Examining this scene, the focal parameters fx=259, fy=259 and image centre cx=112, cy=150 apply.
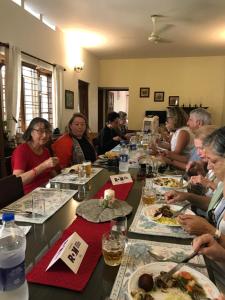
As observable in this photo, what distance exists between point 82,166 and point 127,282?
1300mm

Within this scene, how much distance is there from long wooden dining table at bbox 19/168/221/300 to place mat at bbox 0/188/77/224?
28 millimetres

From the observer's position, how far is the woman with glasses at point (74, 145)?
269 centimetres

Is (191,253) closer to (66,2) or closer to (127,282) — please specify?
(127,282)

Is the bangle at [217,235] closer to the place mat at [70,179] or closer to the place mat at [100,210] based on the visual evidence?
the place mat at [100,210]

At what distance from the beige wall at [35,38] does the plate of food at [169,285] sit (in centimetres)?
360

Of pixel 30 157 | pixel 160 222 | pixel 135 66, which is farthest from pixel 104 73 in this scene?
pixel 160 222

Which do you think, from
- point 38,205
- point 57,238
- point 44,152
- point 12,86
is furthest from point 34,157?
point 12,86

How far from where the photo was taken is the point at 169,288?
2.63 ft

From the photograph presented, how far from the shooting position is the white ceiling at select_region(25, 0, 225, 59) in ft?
12.4

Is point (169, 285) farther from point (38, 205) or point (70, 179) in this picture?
point (70, 179)

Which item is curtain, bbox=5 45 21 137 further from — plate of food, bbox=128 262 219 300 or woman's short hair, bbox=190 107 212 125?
plate of food, bbox=128 262 219 300

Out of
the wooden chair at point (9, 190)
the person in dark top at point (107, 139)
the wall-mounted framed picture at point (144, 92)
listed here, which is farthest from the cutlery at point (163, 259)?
the wall-mounted framed picture at point (144, 92)

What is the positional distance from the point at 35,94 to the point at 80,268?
14.0 ft

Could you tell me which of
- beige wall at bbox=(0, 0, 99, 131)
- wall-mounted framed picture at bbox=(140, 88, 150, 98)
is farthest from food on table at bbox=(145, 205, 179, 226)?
wall-mounted framed picture at bbox=(140, 88, 150, 98)
